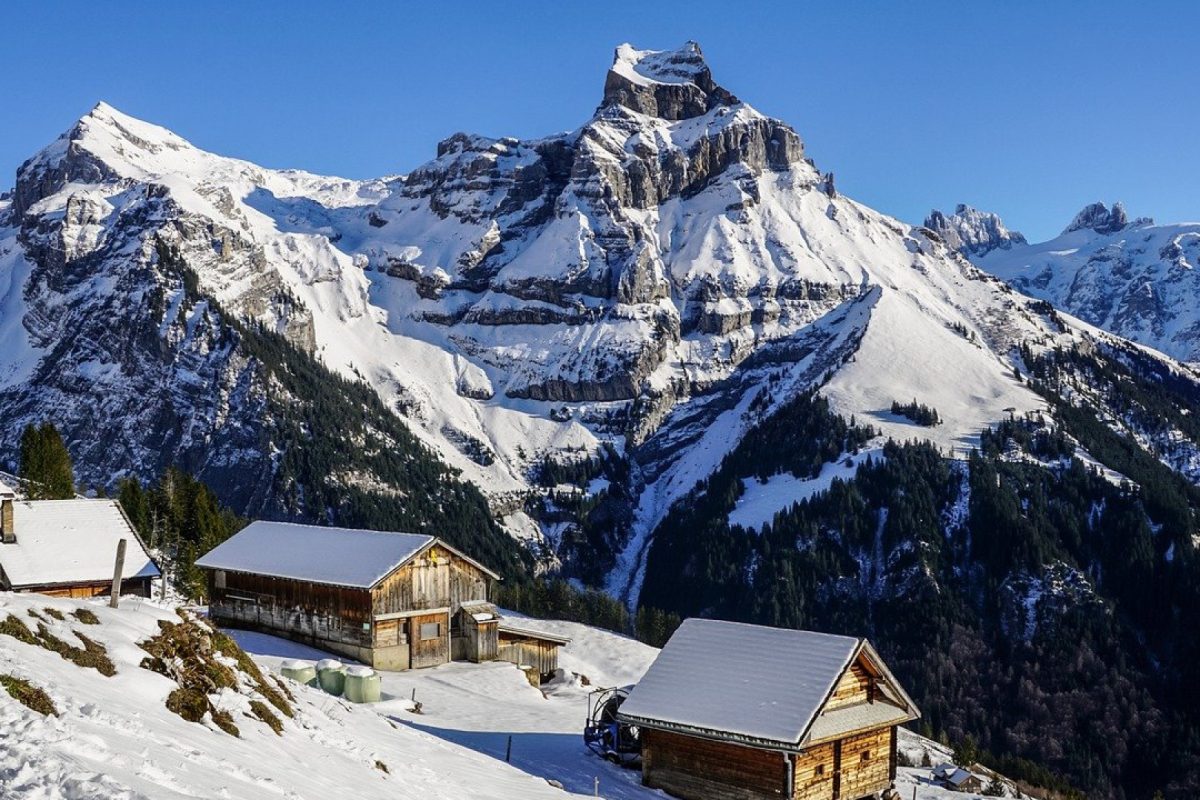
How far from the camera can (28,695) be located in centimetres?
1675

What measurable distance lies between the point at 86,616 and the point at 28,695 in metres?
7.98

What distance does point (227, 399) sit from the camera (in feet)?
627

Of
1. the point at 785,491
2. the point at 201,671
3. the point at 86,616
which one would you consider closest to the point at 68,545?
the point at 86,616

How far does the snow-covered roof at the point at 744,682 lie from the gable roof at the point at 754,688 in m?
0.03

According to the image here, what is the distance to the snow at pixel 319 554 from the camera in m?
56.0

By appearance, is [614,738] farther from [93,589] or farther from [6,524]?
[6,524]

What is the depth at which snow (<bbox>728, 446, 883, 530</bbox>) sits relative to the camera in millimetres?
177000

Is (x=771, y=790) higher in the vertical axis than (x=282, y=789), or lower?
lower

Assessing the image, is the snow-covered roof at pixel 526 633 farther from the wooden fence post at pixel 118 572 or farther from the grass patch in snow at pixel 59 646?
the grass patch in snow at pixel 59 646

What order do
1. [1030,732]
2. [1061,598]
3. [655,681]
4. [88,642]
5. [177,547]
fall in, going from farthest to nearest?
[1061,598], [1030,732], [177,547], [655,681], [88,642]

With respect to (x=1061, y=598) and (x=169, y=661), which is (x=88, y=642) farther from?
(x=1061, y=598)

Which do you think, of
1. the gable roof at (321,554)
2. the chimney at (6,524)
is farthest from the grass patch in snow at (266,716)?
the chimney at (6,524)

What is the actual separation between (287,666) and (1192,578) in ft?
470

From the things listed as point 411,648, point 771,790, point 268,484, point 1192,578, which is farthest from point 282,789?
point 268,484
